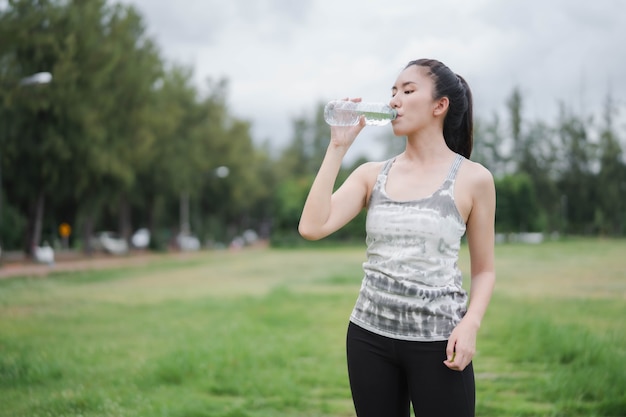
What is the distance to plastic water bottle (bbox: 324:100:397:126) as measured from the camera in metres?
2.77

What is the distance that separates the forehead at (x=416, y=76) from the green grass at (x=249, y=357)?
3683 mm

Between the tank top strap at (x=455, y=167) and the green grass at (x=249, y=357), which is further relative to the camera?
the green grass at (x=249, y=357)

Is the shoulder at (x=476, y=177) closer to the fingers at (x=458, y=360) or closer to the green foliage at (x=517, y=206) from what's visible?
the fingers at (x=458, y=360)

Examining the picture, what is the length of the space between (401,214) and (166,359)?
5.45 m

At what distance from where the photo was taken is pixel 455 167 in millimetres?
2727

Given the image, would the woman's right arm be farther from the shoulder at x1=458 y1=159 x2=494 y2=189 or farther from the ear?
the shoulder at x1=458 y1=159 x2=494 y2=189

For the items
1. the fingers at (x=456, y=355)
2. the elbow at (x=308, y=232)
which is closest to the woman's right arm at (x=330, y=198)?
the elbow at (x=308, y=232)

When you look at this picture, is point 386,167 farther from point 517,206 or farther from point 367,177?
point 517,206

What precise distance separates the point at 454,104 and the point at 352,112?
397 mm

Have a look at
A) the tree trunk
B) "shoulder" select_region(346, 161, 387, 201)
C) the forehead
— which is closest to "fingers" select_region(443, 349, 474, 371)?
"shoulder" select_region(346, 161, 387, 201)

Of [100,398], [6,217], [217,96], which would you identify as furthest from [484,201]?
[217,96]

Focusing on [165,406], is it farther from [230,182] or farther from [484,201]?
[230,182]

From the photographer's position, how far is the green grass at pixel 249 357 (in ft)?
19.8

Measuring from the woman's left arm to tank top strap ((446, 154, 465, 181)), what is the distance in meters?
0.07
